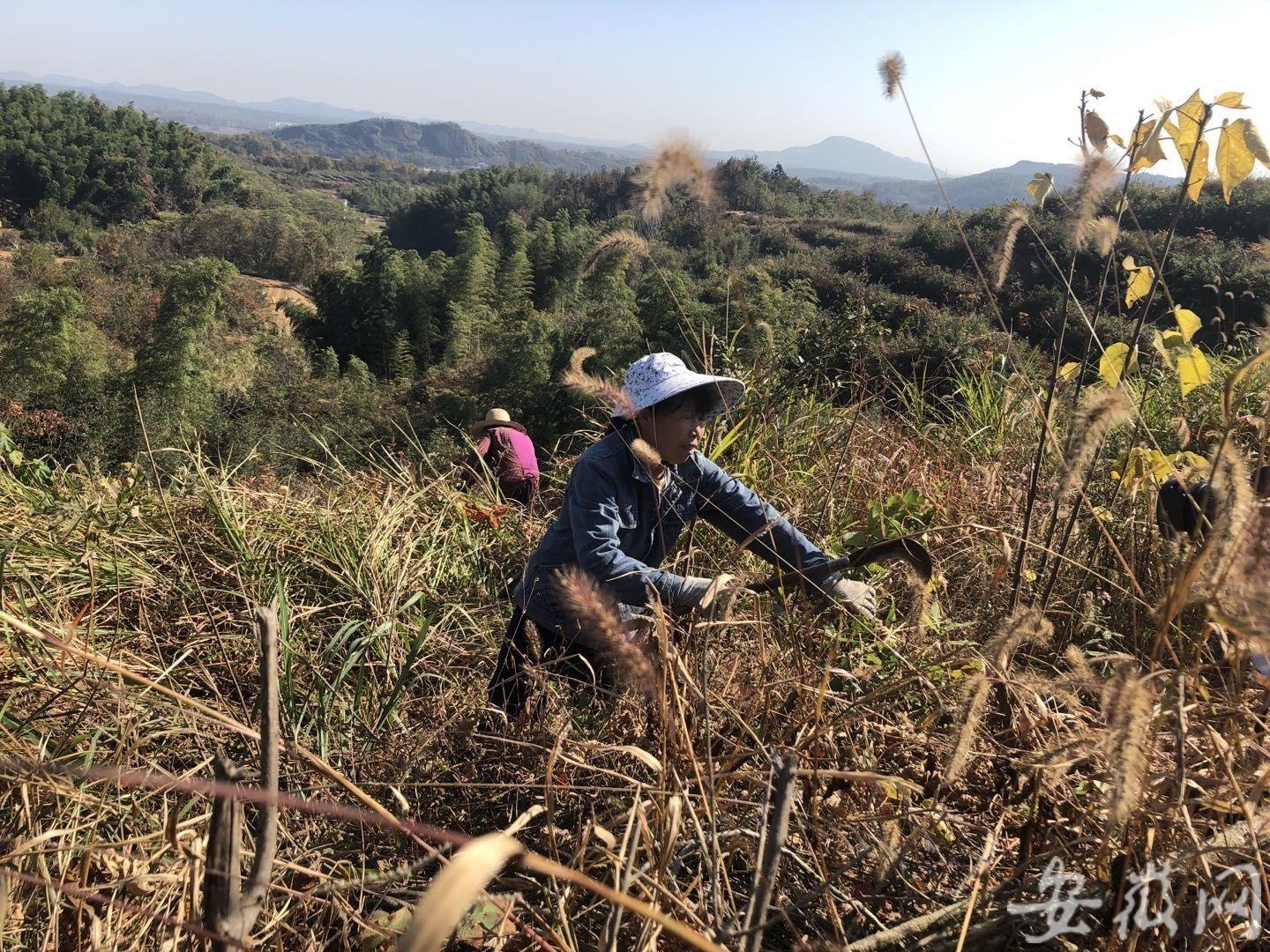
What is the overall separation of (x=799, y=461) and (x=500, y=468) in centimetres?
174

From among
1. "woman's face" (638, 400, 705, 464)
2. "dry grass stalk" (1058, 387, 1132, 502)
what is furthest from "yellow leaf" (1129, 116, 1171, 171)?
"woman's face" (638, 400, 705, 464)

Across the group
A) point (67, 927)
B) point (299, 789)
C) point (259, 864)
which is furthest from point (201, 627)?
point (259, 864)

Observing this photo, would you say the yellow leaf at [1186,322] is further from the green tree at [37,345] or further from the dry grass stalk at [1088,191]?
the green tree at [37,345]

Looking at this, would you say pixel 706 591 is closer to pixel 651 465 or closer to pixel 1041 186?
pixel 651 465

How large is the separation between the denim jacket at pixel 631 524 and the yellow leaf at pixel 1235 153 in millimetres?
1099

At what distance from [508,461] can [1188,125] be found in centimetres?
332

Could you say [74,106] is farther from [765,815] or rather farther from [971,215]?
[765,815]

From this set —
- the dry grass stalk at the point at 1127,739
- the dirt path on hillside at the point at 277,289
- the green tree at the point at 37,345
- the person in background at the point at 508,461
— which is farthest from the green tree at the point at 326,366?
the dry grass stalk at the point at 1127,739

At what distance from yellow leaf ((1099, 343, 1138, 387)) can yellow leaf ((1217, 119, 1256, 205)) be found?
40 cm

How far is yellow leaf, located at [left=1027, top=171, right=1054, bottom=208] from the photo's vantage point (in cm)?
187

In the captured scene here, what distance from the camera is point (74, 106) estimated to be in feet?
260

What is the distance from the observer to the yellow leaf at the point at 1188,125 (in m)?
1.46

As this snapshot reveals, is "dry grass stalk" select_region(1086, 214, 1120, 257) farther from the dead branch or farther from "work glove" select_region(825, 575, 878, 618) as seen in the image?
the dead branch

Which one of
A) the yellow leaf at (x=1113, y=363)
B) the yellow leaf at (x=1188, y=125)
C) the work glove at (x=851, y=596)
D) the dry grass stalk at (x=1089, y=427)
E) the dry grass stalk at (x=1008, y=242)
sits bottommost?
the work glove at (x=851, y=596)
